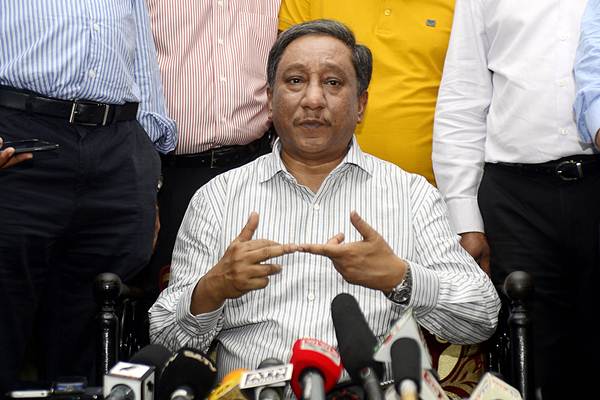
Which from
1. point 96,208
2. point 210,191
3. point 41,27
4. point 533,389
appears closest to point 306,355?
point 533,389

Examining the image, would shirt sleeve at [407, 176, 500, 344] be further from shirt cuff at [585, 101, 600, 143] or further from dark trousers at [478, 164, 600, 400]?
shirt cuff at [585, 101, 600, 143]

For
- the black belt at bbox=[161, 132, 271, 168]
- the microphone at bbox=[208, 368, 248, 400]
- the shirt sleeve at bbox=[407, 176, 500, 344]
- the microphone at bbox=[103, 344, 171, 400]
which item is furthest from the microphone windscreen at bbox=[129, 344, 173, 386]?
the black belt at bbox=[161, 132, 271, 168]

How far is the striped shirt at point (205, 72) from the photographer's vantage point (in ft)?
12.8

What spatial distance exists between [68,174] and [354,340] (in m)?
1.82

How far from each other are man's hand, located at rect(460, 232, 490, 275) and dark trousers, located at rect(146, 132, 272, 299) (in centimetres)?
98

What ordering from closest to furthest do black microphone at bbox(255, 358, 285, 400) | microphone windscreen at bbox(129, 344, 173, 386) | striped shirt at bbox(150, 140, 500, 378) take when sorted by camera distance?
black microphone at bbox(255, 358, 285, 400), microphone windscreen at bbox(129, 344, 173, 386), striped shirt at bbox(150, 140, 500, 378)

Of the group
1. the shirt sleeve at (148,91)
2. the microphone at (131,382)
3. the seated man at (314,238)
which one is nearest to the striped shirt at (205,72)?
the shirt sleeve at (148,91)

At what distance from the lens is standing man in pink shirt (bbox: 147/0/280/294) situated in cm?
387

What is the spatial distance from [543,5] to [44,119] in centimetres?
188

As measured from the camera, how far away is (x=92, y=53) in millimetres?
3436

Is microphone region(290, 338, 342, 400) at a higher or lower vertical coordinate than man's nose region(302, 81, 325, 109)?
lower

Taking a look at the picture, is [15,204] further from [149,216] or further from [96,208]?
[149,216]

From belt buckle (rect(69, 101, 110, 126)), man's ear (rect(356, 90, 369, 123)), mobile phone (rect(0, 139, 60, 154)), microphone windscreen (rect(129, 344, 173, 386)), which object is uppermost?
man's ear (rect(356, 90, 369, 123))

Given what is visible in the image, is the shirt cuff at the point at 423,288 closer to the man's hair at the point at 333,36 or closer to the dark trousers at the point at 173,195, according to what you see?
the man's hair at the point at 333,36
